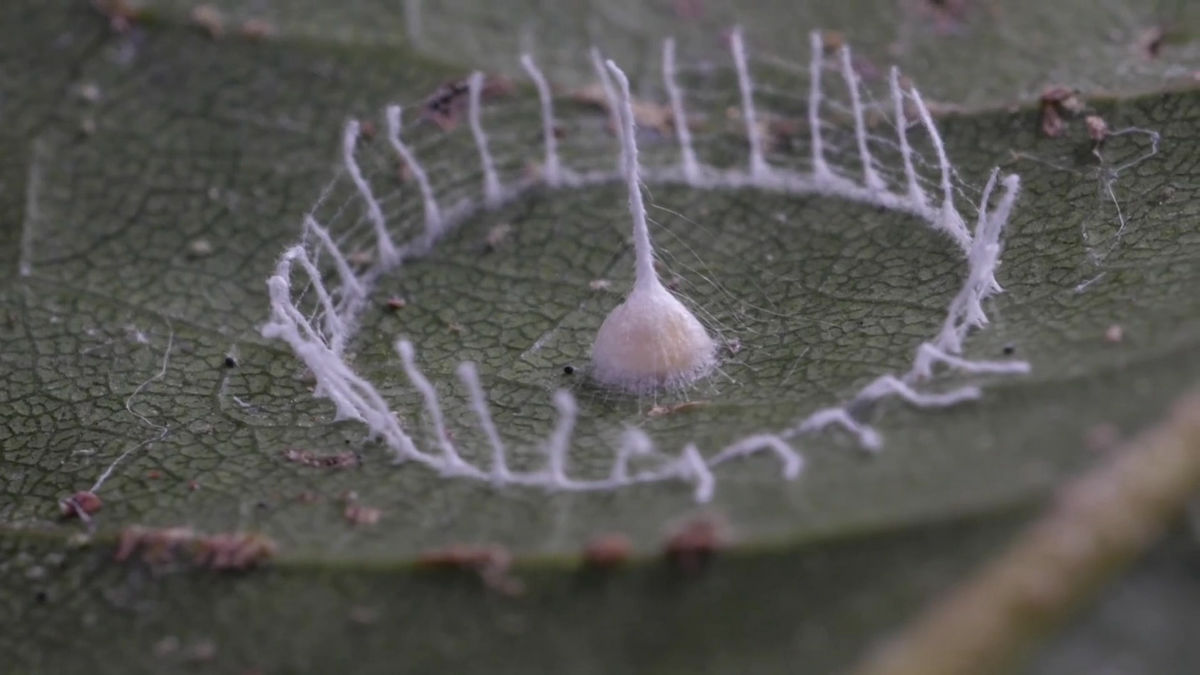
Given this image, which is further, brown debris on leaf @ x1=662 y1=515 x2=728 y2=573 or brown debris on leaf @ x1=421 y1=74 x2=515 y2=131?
brown debris on leaf @ x1=421 y1=74 x2=515 y2=131

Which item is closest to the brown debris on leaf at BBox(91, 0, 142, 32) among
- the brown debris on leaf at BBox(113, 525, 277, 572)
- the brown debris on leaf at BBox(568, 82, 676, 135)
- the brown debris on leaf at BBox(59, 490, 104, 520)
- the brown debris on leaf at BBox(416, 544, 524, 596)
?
the brown debris on leaf at BBox(568, 82, 676, 135)

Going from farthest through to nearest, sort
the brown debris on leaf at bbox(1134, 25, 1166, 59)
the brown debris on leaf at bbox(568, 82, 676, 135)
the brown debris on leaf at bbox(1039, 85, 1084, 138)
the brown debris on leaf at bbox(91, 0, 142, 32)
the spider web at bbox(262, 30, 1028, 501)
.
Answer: the brown debris on leaf at bbox(91, 0, 142, 32) < the brown debris on leaf at bbox(568, 82, 676, 135) < the brown debris on leaf at bbox(1134, 25, 1166, 59) < the brown debris on leaf at bbox(1039, 85, 1084, 138) < the spider web at bbox(262, 30, 1028, 501)

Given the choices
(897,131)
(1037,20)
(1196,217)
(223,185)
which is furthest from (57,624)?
(1037,20)

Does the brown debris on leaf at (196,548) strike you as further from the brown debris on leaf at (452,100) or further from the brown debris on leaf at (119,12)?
the brown debris on leaf at (119,12)

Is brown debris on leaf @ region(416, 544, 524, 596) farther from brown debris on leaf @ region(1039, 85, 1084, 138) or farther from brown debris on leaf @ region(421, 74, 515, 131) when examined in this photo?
brown debris on leaf @ region(1039, 85, 1084, 138)

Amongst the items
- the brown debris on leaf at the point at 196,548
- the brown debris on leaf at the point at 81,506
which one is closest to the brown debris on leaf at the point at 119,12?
the brown debris on leaf at the point at 81,506

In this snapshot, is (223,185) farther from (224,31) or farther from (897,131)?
(897,131)

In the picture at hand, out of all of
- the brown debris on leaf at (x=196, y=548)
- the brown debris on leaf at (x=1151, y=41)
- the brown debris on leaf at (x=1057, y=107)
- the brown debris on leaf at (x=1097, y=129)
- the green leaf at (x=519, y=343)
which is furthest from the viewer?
the brown debris on leaf at (x=1151, y=41)
